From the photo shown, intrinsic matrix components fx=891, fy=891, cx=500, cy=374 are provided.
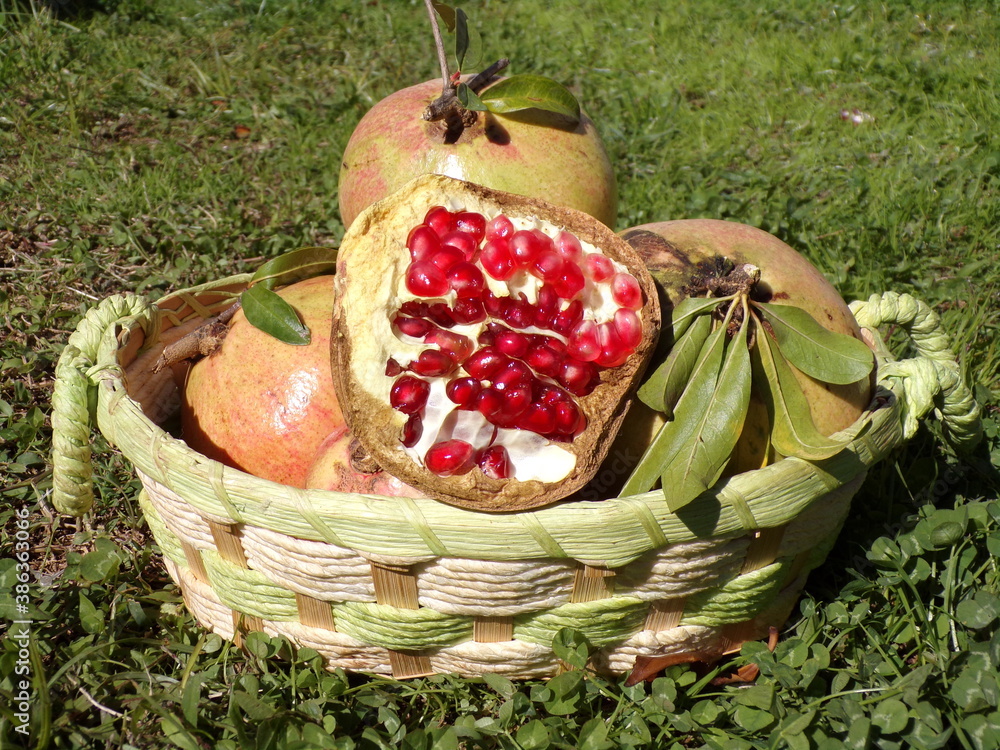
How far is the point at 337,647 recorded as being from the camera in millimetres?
1806

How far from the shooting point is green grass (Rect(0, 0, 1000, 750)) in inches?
68.1

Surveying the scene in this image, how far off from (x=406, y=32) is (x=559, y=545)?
471cm

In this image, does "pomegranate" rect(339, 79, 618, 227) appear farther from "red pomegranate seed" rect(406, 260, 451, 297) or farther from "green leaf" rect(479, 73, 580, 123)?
"red pomegranate seed" rect(406, 260, 451, 297)

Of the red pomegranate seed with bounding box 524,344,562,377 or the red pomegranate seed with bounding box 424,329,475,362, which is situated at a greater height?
the red pomegranate seed with bounding box 424,329,475,362

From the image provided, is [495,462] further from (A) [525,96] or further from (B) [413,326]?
(A) [525,96]

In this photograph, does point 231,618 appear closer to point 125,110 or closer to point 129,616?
point 129,616

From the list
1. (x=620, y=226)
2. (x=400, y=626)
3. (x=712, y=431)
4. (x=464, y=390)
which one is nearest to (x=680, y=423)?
(x=712, y=431)

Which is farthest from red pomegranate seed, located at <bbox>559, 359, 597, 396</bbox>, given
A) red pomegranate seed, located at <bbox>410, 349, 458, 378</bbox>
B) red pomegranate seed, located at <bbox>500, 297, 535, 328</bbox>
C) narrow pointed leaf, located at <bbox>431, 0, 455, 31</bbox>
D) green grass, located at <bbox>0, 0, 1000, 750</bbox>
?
narrow pointed leaf, located at <bbox>431, 0, 455, 31</bbox>

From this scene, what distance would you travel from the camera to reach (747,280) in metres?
1.72

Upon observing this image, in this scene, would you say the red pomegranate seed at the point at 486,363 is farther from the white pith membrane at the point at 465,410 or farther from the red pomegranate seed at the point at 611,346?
the red pomegranate seed at the point at 611,346

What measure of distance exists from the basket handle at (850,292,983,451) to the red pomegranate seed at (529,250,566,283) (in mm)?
772

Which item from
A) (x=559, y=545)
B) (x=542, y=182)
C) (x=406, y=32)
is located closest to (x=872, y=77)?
(x=406, y=32)

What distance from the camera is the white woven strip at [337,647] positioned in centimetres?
179

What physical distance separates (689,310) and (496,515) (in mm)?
543
